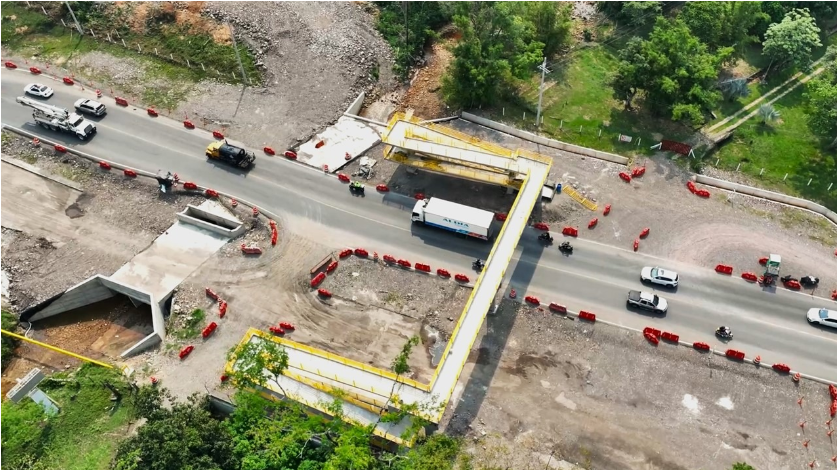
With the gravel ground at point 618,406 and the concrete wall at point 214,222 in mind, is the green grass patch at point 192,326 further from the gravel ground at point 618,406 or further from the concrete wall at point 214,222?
the gravel ground at point 618,406

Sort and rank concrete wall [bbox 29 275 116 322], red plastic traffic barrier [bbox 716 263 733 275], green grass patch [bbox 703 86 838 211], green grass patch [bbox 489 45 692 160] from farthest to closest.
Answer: green grass patch [bbox 489 45 692 160] → green grass patch [bbox 703 86 838 211] → concrete wall [bbox 29 275 116 322] → red plastic traffic barrier [bbox 716 263 733 275]

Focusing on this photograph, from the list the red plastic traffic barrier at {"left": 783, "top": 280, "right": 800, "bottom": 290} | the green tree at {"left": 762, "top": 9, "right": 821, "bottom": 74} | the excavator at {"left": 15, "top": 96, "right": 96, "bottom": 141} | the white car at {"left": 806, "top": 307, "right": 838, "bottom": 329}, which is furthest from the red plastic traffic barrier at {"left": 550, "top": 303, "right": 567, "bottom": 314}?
the excavator at {"left": 15, "top": 96, "right": 96, "bottom": 141}

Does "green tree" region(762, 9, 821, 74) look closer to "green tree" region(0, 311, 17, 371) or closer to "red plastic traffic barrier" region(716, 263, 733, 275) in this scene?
"red plastic traffic barrier" region(716, 263, 733, 275)

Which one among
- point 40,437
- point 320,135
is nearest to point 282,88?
point 320,135

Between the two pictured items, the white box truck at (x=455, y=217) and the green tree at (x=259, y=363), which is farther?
the white box truck at (x=455, y=217)

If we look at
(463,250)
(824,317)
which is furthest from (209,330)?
(824,317)

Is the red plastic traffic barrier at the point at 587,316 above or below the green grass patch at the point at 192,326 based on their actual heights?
above

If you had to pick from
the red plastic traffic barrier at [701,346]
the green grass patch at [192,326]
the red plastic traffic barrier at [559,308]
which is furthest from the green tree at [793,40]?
the green grass patch at [192,326]
